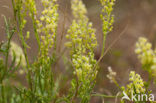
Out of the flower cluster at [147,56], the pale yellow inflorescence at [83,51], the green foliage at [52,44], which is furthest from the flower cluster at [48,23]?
the flower cluster at [147,56]

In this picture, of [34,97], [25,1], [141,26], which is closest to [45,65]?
[34,97]

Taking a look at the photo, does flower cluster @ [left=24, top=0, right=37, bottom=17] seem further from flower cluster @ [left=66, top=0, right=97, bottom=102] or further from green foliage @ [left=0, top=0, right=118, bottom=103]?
flower cluster @ [left=66, top=0, right=97, bottom=102]

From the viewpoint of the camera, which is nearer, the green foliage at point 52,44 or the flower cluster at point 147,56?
the flower cluster at point 147,56

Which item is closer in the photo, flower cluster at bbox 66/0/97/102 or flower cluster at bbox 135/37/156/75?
flower cluster at bbox 135/37/156/75

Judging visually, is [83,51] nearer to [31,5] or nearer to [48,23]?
[48,23]

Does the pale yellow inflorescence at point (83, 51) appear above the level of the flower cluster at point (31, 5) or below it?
below

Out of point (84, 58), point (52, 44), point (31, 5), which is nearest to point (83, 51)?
point (84, 58)

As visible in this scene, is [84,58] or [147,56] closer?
[147,56]

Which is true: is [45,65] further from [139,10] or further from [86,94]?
[139,10]

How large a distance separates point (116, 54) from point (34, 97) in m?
2.52

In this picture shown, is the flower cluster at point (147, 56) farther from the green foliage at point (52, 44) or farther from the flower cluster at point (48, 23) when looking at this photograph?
the flower cluster at point (48, 23)

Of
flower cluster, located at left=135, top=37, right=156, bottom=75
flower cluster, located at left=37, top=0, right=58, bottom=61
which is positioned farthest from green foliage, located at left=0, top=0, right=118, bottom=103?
flower cluster, located at left=135, top=37, right=156, bottom=75

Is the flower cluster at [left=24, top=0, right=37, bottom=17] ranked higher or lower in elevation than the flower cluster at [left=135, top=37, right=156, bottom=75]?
higher

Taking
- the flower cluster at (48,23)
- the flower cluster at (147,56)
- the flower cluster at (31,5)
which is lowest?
the flower cluster at (147,56)
